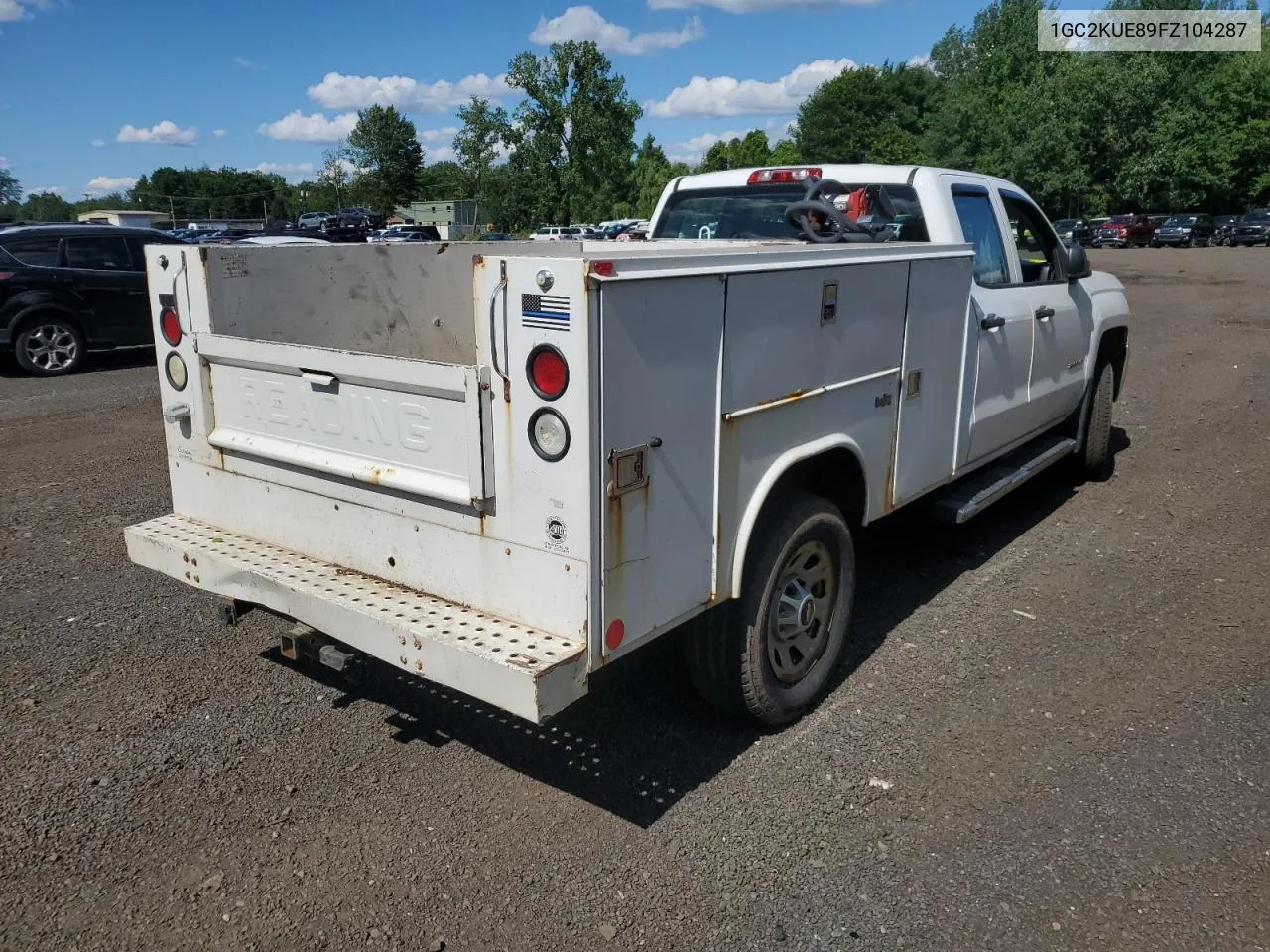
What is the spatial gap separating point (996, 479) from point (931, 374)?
4.39 ft

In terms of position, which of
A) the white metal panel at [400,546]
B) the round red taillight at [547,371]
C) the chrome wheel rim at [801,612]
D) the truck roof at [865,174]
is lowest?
the chrome wheel rim at [801,612]

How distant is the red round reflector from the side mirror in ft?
14.3

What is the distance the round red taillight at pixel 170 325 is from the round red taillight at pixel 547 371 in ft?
6.02

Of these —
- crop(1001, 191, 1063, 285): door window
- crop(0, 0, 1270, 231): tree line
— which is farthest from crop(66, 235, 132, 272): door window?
crop(0, 0, 1270, 231): tree line

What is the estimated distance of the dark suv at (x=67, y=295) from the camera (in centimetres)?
1183

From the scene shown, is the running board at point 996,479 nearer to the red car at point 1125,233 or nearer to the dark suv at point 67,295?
the dark suv at point 67,295

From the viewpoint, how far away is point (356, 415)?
3291 millimetres

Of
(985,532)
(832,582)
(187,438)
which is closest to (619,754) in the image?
(832,582)

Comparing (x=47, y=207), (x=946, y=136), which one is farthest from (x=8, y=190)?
(x=946, y=136)

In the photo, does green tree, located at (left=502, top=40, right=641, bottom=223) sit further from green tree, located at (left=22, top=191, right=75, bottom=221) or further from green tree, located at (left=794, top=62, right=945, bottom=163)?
green tree, located at (left=22, top=191, right=75, bottom=221)

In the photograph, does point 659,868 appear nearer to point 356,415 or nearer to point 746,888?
point 746,888

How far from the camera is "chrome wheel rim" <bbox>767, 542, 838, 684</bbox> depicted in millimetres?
3750

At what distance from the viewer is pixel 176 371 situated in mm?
3861

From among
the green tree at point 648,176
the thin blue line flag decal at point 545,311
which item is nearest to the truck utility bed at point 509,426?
the thin blue line flag decal at point 545,311
